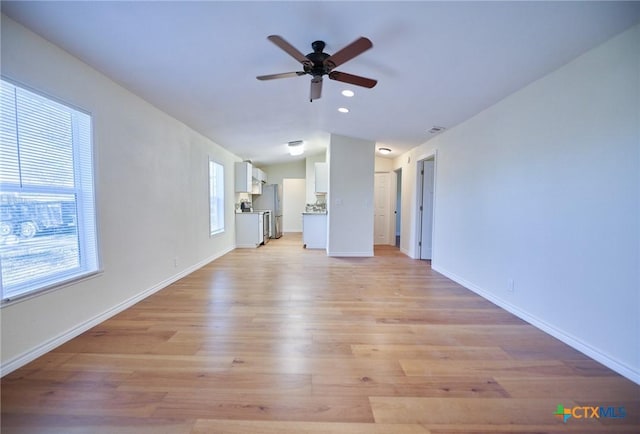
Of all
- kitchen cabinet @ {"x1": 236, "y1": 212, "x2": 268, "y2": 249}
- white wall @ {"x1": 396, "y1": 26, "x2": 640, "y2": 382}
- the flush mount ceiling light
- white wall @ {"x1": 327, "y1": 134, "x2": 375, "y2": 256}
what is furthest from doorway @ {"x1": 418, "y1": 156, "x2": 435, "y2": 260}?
kitchen cabinet @ {"x1": 236, "y1": 212, "x2": 268, "y2": 249}

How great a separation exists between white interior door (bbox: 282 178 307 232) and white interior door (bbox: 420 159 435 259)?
488cm

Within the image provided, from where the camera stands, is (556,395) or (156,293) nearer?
(556,395)

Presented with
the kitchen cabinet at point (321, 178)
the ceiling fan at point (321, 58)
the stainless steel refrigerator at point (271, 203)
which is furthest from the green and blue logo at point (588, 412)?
the stainless steel refrigerator at point (271, 203)

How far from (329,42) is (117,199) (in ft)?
8.54

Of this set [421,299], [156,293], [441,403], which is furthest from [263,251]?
[441,403]

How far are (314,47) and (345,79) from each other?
0.38m

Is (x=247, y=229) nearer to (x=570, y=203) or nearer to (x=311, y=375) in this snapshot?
(x=311, y=375)

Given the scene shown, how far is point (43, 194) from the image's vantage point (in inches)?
76.8

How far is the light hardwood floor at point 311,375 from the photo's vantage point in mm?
1348

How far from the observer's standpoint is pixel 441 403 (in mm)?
1472

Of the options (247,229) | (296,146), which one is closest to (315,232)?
(247,229)

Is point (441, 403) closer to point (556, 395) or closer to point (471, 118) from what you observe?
point (556, 395)

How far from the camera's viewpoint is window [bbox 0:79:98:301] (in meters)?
1.72

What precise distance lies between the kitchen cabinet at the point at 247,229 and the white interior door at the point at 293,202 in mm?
3032
